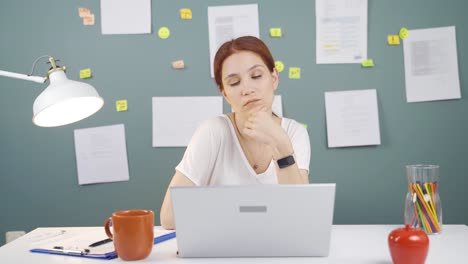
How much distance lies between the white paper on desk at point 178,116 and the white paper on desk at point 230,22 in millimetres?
181

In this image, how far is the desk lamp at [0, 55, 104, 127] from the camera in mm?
1235

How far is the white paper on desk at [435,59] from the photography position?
2.46 m

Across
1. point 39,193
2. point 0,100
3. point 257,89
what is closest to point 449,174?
point 257,89

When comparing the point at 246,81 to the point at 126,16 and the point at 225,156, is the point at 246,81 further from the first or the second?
the point at 126,16

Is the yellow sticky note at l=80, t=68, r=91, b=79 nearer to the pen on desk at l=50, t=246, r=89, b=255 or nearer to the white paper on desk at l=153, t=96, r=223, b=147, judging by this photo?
the white paper on desk at l=153, t=96, r=223, b=147

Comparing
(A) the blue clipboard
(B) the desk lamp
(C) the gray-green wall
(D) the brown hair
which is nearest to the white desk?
(A) the blue clipboard

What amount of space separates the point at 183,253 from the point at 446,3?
1.98 meters

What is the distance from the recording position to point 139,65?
99.5 inches

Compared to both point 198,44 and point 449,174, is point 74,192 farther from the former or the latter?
point 449,174

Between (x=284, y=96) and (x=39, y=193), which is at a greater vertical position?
(x=284, y=96)

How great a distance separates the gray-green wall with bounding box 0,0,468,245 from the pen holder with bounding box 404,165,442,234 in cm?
102

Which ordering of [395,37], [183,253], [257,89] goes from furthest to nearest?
[395,37] → [257,89] → [183,253]

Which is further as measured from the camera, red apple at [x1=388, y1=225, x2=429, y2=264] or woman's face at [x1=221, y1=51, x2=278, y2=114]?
woman's face at [x1=221, y1=51, x2=278, y2=114]

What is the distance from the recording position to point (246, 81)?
5.83ft
